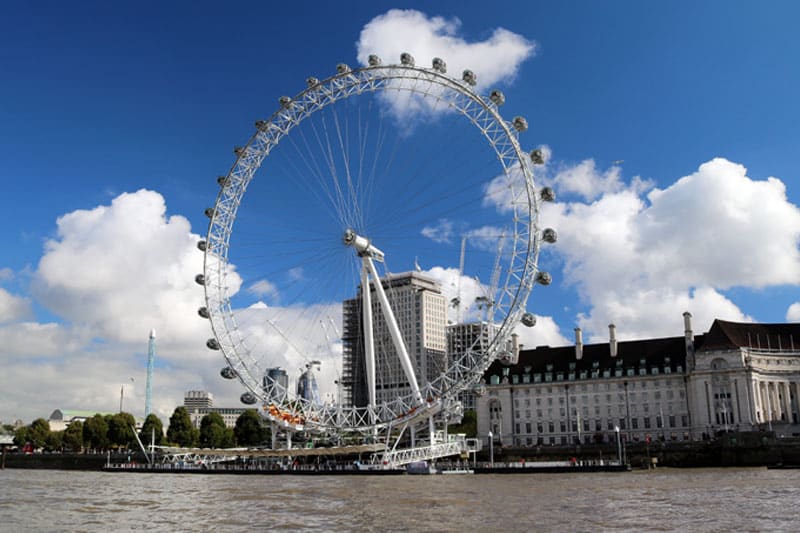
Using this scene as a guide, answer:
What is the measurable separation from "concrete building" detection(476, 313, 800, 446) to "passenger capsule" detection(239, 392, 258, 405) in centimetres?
4405

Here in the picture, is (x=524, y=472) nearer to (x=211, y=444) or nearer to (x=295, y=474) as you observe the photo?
(x=295, y=474)

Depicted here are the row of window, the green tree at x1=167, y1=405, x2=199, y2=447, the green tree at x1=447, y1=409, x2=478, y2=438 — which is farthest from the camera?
the green tree at x1=447, y1=409, x2=478, y2=438

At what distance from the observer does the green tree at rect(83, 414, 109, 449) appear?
468 feet

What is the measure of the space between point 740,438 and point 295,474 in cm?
4891

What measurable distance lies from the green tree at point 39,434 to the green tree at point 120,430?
937 inches

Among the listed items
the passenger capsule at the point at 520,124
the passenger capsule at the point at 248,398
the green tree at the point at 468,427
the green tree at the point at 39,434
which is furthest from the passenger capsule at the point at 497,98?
the green tree at the point at 39,434

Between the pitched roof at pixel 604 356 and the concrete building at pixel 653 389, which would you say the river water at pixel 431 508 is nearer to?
the concrete building at pixel 653 389

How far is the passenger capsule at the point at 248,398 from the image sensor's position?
91125 millimetres

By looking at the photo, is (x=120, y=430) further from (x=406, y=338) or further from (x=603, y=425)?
(x=603, y=425)

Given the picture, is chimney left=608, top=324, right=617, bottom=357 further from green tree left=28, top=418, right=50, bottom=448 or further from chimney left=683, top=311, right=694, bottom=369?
green tree left=28, top=418, right=50, bottom=448

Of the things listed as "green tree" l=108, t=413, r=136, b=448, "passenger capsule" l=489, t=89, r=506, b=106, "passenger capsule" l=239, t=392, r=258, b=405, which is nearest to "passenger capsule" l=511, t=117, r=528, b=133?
"passenger capsule" l=489, t=89, r=506, b=106

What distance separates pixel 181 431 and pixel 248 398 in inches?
2100

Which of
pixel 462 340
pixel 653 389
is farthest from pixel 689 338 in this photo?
pixel 462 340

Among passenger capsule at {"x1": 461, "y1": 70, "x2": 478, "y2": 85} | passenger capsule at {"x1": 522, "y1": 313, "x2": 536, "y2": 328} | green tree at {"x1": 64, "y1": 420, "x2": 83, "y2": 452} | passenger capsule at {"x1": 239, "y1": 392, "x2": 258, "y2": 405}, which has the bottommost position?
green tree at {"x1": 64, "y1": 420, "x2": 83, "y2": 452}
